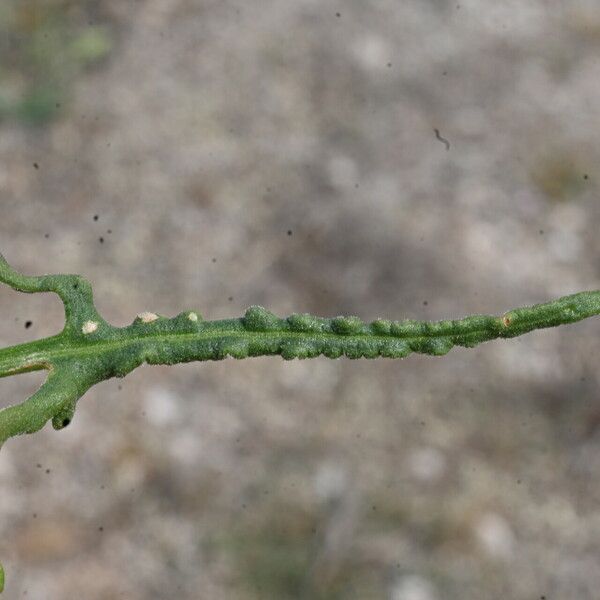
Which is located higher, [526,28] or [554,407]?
[526,28]

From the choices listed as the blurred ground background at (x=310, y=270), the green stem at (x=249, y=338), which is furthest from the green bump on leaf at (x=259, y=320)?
the blurred ground background at (x=310, y=270)

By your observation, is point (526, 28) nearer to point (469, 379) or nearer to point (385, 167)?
point (385, 167)

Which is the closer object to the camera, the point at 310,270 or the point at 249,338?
the point at 249,338

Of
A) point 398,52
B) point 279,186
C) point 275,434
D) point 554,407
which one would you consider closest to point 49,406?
point 275,434

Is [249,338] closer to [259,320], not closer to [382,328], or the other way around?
[259,320]

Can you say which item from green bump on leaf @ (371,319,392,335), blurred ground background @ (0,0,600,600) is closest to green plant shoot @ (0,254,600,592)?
green bump on leaf @ (371,319,392,335)

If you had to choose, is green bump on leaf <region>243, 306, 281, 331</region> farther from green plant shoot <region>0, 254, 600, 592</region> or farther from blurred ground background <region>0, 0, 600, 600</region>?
blurred ground background <region>0, 0, 600, 600</region>

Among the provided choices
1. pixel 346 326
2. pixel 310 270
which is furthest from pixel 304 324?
pixel 310 270

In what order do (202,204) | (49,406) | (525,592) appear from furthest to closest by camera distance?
(202,204) → (525,592) → (49,406)

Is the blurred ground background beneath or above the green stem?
beneath
